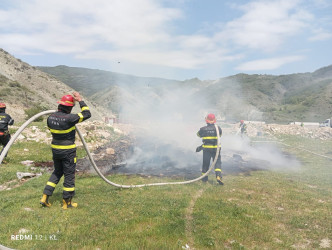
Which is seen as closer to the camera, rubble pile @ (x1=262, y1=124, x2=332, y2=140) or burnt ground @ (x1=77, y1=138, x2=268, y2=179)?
burnt ground @ (x1=77, y1=138, x2=268, y2=179)

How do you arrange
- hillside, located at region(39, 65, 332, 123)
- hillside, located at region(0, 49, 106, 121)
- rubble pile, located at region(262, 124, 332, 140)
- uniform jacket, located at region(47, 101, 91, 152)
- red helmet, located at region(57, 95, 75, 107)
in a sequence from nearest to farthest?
uniform jacket, located at region(47, 101, 91, 152) → red helmet, located at region(57, 95, 75, 107) → rubble pile, located at region(262, 124, 332, 140) → hillside, located at region(0, 49, 106, 121) → hillside, located at region(39, 65, 332, 123)

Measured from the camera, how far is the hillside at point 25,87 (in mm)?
34250

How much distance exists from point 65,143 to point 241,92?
11668 centimetres

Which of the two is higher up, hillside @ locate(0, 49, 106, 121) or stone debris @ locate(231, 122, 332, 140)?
hillside @ locate(0, 49, 106, 121)

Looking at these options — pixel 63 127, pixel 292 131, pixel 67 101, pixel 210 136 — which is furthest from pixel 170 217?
pixel 292 131

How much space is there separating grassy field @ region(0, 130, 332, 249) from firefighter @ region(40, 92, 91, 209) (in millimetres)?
348

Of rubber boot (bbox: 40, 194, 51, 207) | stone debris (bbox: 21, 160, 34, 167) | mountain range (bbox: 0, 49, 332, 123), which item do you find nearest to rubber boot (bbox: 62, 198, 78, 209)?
rubber boot (bbox: 40, 194, 51, 207)

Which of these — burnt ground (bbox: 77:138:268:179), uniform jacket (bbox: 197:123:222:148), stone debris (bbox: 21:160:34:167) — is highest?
uniform jacket (bbox: 197:123:222:148)

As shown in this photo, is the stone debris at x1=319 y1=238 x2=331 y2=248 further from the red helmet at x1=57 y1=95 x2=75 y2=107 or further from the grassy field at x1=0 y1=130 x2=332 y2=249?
the red helmet at x1=57 y1=95 x2=75 y2=107

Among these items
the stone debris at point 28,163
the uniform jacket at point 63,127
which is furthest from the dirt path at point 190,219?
the stone debris at point 28,163

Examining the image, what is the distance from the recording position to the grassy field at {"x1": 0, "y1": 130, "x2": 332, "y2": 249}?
154 inches

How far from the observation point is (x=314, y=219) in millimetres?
5102

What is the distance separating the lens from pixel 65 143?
5078 millimetres

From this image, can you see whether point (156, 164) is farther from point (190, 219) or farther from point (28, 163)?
point (190, 219)
